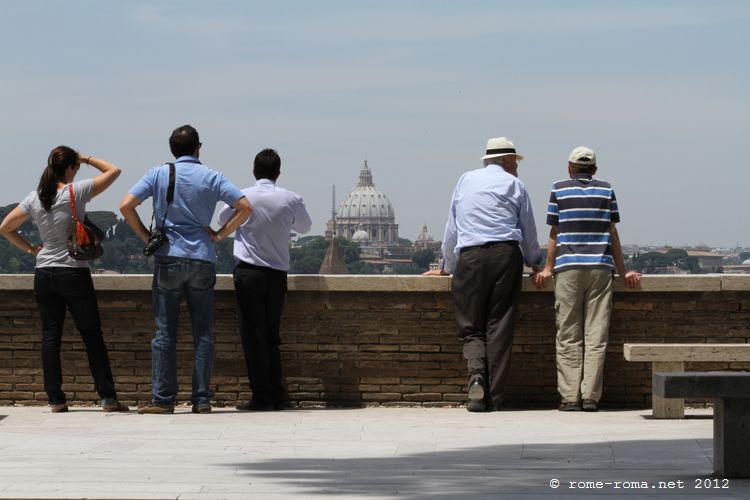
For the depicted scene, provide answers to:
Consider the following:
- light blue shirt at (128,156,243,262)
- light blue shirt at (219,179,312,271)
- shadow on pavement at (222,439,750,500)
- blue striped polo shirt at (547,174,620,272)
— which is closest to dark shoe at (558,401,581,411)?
blue striped polo shirt at (547,174,620,272)

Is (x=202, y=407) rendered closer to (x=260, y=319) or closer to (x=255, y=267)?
(x=260, y=319)

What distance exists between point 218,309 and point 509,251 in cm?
189

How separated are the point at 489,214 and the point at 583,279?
0.67 metres

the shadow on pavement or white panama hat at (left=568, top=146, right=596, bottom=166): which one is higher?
white panama hat at (left=568, top=146, right=596, bottom=166)

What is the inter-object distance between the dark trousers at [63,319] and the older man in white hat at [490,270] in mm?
2112

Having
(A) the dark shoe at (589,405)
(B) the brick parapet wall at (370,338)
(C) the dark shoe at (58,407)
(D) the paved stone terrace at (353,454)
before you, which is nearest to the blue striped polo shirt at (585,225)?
(B) the brick parapet wall at (370,338)

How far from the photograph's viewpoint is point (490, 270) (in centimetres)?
869

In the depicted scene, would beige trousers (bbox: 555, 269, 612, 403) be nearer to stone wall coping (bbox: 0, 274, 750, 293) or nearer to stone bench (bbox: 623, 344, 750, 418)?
stone wall coping (bbox: 0, 274, 750, 293)

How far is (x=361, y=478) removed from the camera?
230 inches

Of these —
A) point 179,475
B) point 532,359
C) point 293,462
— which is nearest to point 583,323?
point 532,359

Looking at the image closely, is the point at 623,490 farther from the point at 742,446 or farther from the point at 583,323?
the point at 583,323

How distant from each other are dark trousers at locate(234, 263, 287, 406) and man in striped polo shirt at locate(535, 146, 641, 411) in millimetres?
1648

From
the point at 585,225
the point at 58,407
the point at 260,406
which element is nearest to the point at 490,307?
the point at 585,225

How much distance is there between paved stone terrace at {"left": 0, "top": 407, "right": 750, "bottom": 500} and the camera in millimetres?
5488
